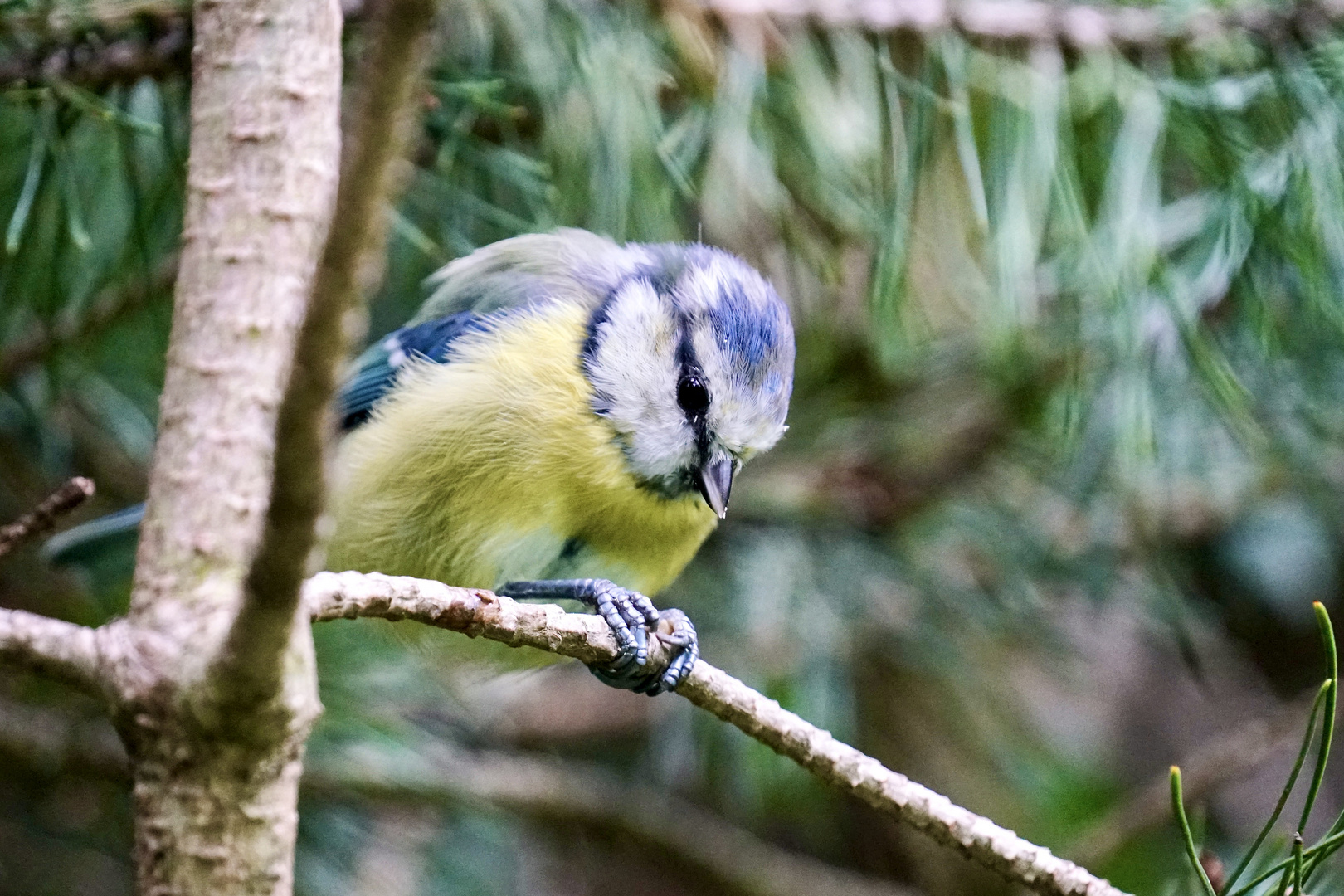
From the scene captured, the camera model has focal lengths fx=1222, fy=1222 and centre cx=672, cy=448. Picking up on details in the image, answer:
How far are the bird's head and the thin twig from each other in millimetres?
446

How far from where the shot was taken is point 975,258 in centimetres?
126

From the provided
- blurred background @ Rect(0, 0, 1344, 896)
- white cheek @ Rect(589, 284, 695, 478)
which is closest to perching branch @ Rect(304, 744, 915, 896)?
blurred background @ Rect(0, 0, 1344, 896)

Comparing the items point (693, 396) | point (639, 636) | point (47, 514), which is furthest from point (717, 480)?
point (47, 514)

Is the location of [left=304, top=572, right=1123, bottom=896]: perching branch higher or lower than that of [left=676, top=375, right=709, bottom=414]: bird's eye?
lower

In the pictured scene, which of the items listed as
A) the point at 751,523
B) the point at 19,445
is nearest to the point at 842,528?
the point at 751,523

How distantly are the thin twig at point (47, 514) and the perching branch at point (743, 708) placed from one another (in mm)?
118

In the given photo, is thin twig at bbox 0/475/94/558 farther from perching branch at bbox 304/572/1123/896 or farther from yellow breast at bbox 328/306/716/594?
yellow breast at bbox 328/306/716/594

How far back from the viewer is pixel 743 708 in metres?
0.62

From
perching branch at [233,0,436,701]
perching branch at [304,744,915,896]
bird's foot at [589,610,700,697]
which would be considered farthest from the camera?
perching branch at [304,744,915,896]

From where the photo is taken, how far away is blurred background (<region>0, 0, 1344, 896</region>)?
925mm

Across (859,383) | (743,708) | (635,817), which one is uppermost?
(859,383)

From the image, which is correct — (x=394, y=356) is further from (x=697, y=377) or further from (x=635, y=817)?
(x=635, y=817)

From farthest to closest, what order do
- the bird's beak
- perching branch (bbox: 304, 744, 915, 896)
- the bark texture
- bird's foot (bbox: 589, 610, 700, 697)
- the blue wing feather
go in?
perching branch (bbox: 304, 744, 915, 896) < the blue wing feather < the bird's beak < bird's foot (bbox: 589, 610, 700, 697) < the bark texture

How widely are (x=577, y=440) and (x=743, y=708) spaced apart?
1.12 ft
